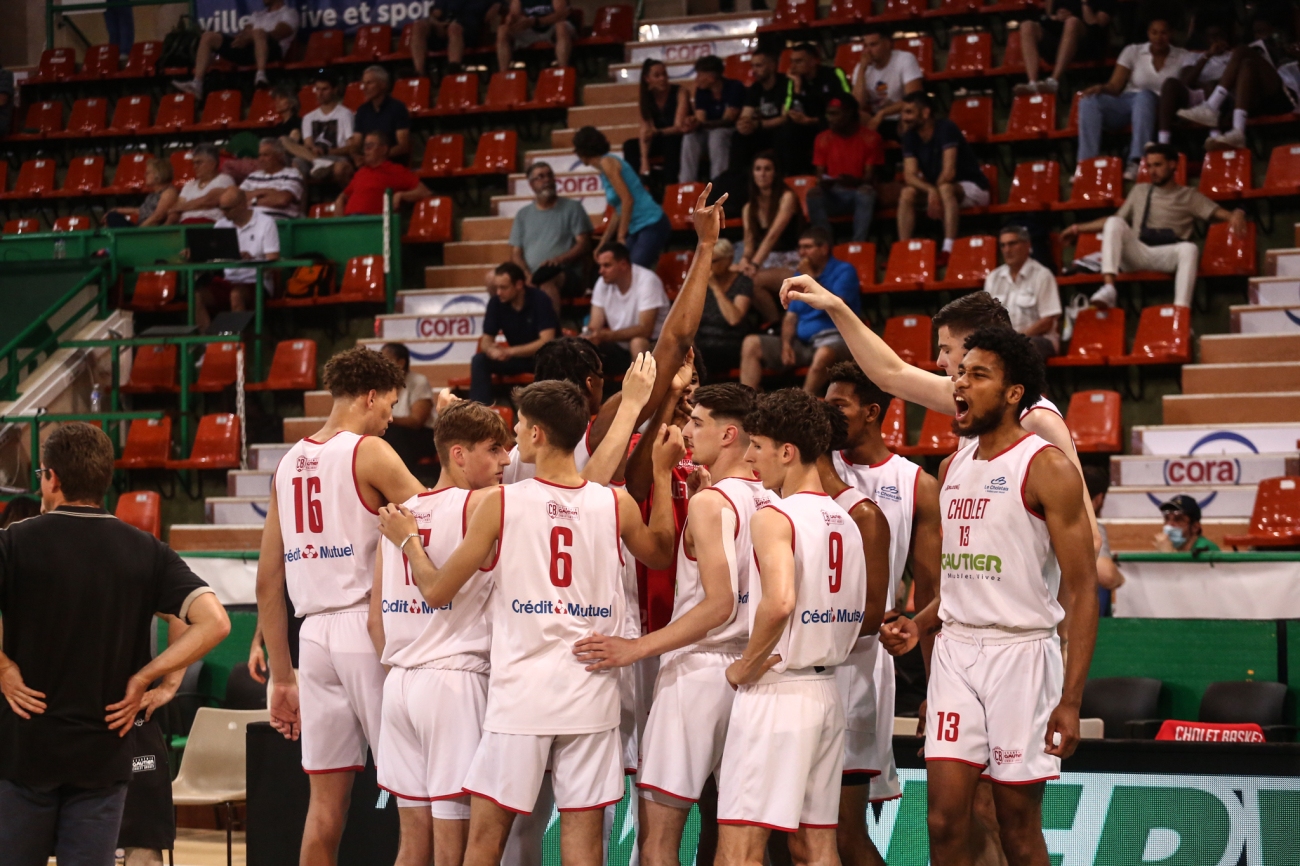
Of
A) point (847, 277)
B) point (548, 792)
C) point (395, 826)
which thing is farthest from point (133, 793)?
point (847, 277)

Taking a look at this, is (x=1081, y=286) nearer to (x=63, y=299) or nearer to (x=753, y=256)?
(x=753, y=256)

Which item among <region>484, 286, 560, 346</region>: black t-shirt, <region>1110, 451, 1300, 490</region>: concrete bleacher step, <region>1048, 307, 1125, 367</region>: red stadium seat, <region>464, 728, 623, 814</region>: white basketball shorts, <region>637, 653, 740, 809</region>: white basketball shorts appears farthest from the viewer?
<region>484, 286, 560, 346</region>: black t-shirt

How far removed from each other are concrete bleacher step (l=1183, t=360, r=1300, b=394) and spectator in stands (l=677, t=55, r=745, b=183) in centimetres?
459

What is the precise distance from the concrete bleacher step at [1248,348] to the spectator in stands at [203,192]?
963 cm

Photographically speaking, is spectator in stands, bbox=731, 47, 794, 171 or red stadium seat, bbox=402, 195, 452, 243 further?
red stadium seat, bbox=402, 195, 452, 243

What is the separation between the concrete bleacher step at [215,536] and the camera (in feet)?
39.9

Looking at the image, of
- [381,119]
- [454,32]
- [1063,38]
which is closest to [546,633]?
[1063,38]

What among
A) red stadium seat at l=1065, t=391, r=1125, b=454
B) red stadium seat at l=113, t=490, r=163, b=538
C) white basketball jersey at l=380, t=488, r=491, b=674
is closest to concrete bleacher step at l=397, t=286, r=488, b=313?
red stadium seat at l=113, t=490, r=163, b=538

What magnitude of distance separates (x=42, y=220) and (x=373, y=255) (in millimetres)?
5963

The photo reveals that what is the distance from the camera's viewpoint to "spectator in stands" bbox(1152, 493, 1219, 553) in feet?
29.1

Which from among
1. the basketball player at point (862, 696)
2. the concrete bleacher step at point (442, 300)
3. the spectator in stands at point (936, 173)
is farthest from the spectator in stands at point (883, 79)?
the basketball player at point (862, 696)

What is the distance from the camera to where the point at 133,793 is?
A: 17.0 feet

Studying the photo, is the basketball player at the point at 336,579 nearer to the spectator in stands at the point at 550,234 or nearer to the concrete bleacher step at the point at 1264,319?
the spectator in stands at the point at 550,234

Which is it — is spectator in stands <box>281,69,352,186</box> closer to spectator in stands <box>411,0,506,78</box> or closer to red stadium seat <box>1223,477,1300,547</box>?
spectator in stands <box>411,0,506,78</box>
